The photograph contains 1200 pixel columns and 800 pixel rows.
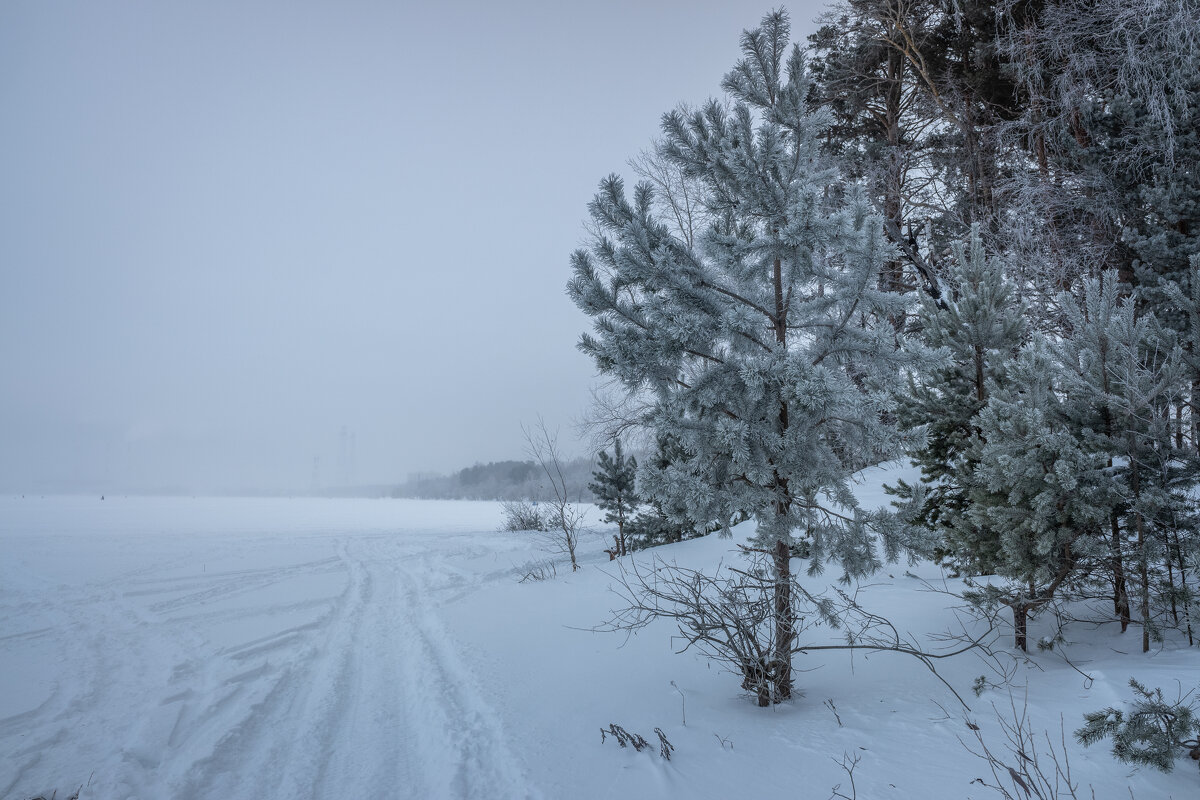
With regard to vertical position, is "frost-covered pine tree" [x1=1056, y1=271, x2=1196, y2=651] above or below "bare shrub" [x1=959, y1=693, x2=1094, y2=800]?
above

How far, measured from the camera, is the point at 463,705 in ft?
14.1

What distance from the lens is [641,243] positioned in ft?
13.5

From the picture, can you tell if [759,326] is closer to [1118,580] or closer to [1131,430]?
[1131,430]

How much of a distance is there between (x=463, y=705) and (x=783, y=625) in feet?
8.67

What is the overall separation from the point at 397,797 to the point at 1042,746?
3773 mm

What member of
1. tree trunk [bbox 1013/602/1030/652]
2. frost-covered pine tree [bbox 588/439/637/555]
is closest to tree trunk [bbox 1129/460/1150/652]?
tree trunk [bbox 1013/602/1030/652]

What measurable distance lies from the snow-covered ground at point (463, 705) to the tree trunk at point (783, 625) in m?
0.22

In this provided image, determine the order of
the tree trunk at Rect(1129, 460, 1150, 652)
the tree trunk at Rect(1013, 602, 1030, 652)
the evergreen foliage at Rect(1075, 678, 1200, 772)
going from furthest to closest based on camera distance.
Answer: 1. the tree trunk at Rect(1013, 602, 1030, 652)
2. the tree trunk at Rect(1129, 460, 1150, 652)
3. the evergreen foliage at Rect(1075, 678, 1200, 772)

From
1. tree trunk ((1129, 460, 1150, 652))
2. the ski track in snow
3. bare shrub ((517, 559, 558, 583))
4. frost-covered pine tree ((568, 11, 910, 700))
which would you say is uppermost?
frost-covered pine tree ((568, 11, 910, 700))

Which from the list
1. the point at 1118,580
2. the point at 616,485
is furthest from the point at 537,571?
the point at 1118,580

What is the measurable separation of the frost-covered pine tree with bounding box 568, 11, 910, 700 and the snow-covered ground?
932 mm

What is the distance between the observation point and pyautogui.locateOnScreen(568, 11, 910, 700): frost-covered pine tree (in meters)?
3.89

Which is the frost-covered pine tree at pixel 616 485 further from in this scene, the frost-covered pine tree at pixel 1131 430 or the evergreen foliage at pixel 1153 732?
the evergreen foliage at pixel 1153 732

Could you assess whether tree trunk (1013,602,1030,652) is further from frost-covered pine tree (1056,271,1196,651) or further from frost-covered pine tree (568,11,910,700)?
frost-covered pine tree (568,11,910,700)
